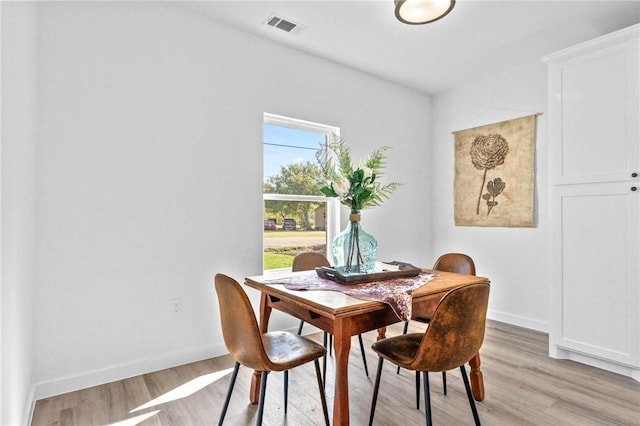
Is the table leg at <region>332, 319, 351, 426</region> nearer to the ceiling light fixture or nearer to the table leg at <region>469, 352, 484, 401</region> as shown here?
the table leg at <region>469, 352, 484, 401</region>

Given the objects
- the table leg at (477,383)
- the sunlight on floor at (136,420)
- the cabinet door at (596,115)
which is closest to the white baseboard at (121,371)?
the sunlight on floor at (136,420)

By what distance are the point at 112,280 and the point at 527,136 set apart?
392cm

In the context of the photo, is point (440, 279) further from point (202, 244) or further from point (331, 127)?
point (331, 127)

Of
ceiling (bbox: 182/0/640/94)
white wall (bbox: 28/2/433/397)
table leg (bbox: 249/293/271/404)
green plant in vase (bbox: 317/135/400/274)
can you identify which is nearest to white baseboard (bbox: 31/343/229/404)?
white wall (bbox: 28/2/433/397)

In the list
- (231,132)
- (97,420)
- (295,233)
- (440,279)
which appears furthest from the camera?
(295,233)

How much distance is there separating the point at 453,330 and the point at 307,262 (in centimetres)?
135

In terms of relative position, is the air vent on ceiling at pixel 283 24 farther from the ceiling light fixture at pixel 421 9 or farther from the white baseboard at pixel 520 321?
the white baseboard at pixel 520 321

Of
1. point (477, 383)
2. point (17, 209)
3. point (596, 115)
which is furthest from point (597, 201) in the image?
point (17, 209)

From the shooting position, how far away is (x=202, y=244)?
8.96 feet

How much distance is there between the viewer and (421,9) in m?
1.98

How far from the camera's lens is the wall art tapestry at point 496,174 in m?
3.55

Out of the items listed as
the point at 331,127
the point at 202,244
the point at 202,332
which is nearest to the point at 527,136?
the point at 331,127

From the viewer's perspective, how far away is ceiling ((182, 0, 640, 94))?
8.45 feet

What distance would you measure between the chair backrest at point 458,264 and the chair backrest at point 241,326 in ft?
5.38
